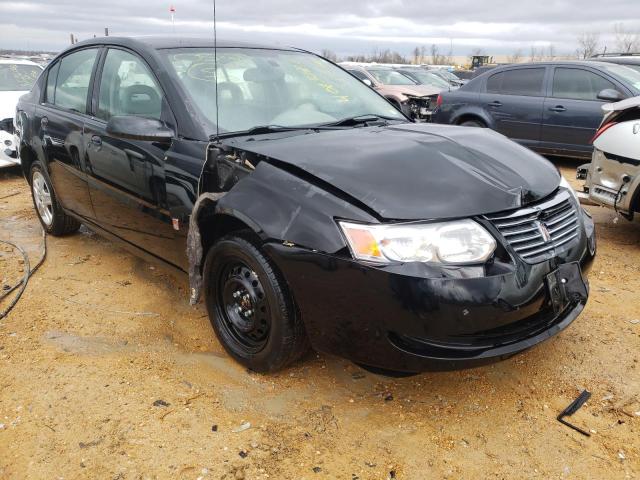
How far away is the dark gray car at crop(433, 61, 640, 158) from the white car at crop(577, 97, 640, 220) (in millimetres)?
3204

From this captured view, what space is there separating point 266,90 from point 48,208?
2834mm

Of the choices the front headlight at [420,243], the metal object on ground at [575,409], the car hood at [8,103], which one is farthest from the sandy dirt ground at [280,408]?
the car hood at [8,103]

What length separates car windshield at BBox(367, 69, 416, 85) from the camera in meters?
14.6

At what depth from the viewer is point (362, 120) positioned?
338 cm

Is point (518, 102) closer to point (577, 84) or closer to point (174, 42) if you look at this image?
point (577, 84)

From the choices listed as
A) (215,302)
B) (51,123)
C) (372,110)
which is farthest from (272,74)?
(51,123)

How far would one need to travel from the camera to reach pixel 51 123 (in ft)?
13.9

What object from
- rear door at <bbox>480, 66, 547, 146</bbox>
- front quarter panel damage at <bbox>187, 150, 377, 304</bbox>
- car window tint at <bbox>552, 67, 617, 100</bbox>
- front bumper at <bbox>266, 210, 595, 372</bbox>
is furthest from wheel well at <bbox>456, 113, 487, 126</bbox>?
front quarter panel damage at <bbox>187, 150, 377, 304</bbox>

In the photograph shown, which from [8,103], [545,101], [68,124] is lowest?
[8,103]

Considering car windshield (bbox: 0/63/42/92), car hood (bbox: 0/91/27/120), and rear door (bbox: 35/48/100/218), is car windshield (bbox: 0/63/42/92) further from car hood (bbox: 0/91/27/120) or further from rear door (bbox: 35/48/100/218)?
rear door (bbox: 35/48/100/218)

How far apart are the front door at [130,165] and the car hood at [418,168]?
0.59 metres

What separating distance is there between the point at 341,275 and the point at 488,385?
1.10 m

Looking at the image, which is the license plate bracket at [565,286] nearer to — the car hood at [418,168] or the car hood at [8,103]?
the car hood at [418,168]

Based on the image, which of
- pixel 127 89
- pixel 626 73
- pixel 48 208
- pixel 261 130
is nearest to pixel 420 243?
pixel 261 130
